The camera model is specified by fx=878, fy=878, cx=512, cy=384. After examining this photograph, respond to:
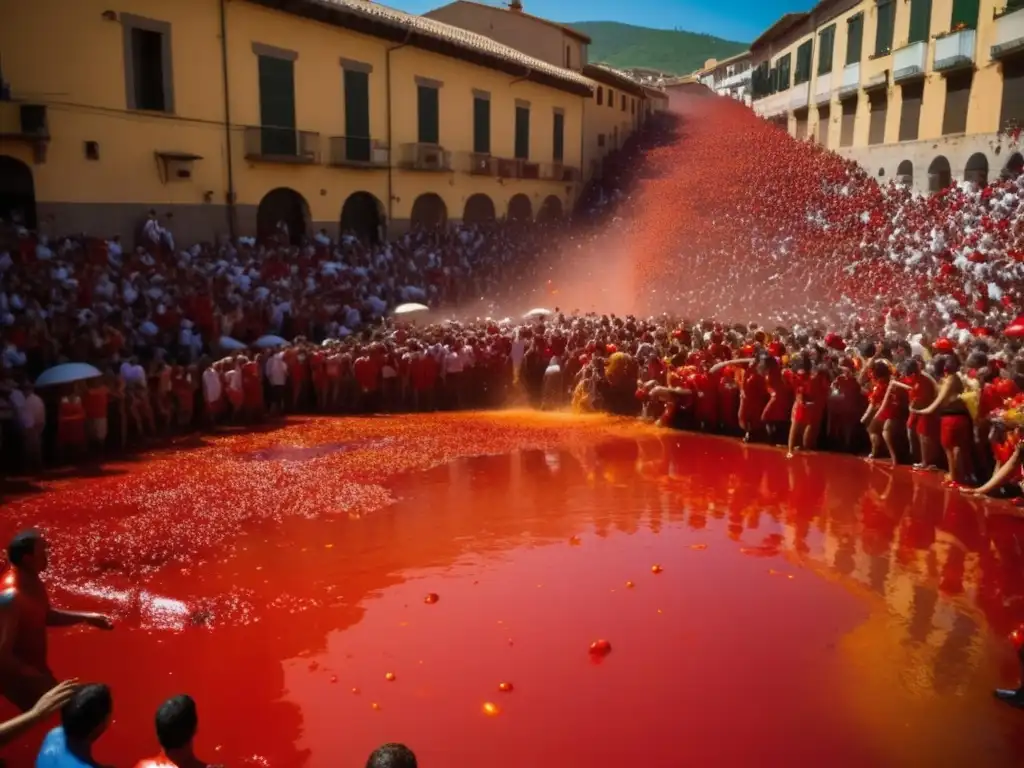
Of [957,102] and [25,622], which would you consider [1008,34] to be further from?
[25,622]

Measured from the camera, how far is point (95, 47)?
Result: 61.9ft

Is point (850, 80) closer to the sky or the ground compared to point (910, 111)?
closer to the sky

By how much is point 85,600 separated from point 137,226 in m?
14.3

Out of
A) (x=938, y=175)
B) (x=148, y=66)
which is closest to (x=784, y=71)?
(x=938, y=175)

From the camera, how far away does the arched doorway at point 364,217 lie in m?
27.1

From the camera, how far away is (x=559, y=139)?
124 ft

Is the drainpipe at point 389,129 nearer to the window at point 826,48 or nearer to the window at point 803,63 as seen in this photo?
the window at point 826,48

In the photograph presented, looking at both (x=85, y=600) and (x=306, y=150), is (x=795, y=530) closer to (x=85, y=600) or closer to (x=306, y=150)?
(x=85, y=600)

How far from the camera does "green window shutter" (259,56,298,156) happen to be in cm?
2298

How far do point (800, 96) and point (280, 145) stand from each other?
28.4 metres

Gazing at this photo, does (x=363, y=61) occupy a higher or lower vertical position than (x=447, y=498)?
higher

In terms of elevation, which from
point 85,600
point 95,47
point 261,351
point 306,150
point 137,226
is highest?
point 95,47

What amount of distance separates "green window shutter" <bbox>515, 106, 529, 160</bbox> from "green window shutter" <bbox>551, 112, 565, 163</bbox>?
261 centimetres

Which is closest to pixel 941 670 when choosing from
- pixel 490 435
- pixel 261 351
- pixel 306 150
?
pixel 490 435
